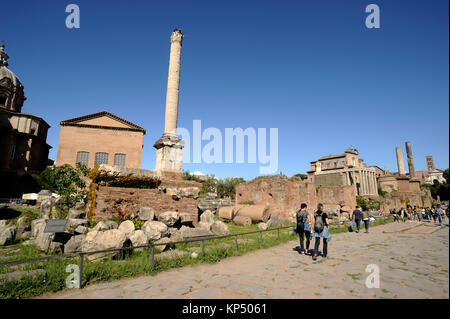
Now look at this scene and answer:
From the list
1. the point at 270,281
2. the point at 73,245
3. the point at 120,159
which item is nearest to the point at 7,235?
the point at 73,245

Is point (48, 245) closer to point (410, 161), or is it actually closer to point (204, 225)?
point (204, 225)

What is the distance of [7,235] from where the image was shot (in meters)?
8.25

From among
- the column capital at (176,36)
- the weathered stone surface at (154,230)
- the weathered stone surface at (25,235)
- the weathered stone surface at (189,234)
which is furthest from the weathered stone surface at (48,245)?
the column capital at (176,36)

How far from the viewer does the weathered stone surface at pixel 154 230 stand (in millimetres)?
8151

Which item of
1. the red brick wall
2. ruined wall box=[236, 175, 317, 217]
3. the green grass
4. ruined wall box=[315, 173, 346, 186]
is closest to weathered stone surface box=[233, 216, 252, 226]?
ruined wall box=[236, 175, 317, 217]

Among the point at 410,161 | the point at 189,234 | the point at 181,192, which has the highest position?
the point at 410,161

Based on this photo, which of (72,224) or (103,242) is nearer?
(103,242)

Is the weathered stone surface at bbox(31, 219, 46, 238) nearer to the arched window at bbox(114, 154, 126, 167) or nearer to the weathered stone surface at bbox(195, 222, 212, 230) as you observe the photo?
Result: the weathered stone surface at bbox(195, 222, 212, 230)

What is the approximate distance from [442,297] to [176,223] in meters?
10.1

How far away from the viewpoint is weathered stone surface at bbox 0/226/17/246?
26.6ft

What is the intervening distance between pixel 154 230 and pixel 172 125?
1088 cm

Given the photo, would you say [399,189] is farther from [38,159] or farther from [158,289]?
[38,159]

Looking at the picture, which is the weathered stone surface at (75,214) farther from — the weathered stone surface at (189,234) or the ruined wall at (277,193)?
the ruined wall at (277,193)
